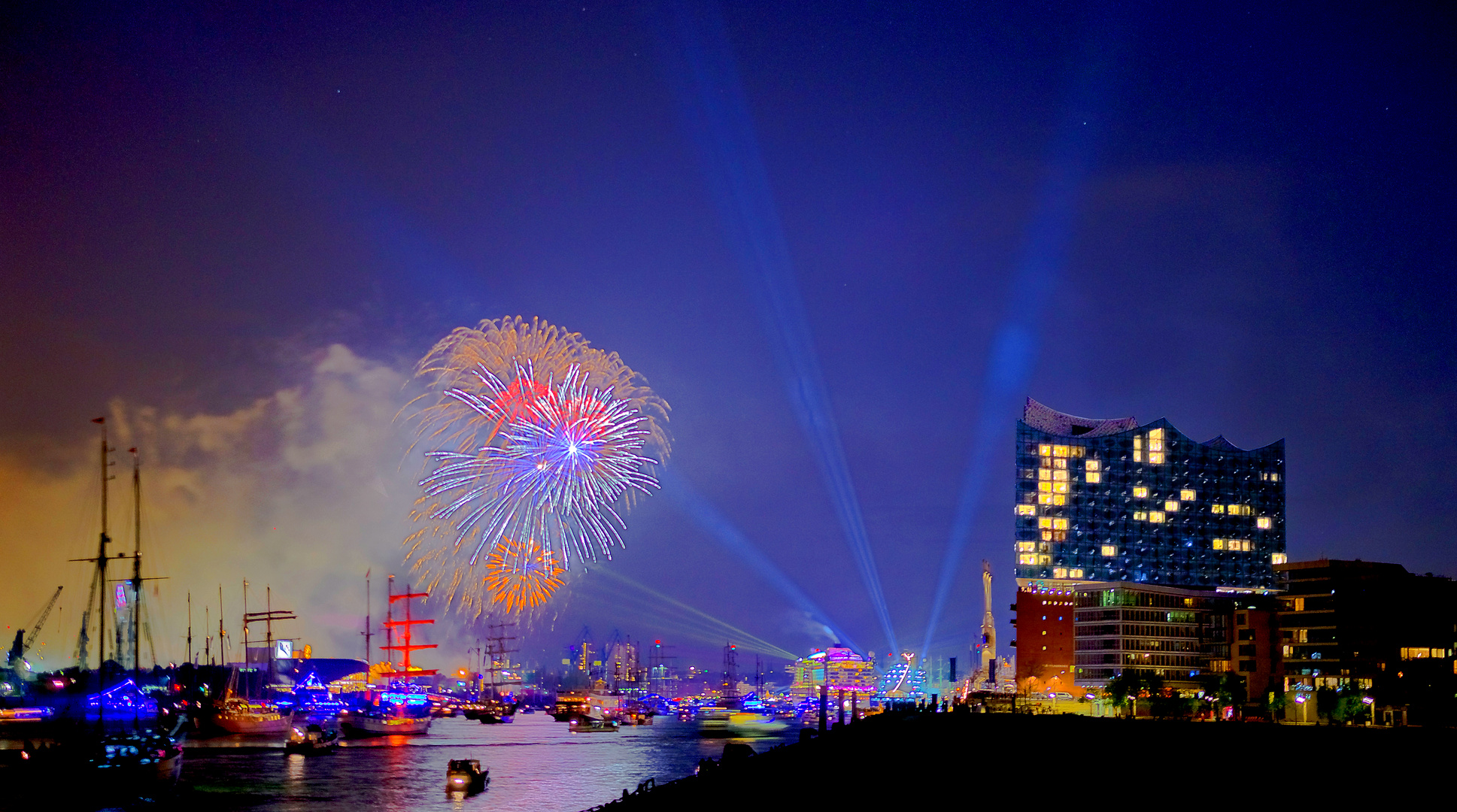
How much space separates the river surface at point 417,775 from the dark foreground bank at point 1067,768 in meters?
27.1

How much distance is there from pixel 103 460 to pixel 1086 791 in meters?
132

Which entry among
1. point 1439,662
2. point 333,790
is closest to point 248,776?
point 333,790

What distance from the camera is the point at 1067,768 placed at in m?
68.5

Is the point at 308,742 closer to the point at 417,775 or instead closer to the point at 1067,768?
the point at 417,775

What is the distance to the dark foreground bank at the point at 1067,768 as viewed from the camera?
57.2 m

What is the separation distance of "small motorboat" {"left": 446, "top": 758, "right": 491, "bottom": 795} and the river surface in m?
1.12

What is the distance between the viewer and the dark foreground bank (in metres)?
57.2

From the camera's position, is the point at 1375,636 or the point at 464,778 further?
the point at 1375,636

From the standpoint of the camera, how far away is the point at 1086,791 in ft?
185

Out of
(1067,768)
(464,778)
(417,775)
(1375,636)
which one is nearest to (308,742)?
(417,775)

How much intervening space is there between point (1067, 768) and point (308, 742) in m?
131

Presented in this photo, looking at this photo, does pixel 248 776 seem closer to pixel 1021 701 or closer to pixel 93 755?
pixel 93 755

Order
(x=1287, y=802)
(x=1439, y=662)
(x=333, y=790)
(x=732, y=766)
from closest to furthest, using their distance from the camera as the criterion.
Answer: (x=1287, y=802) → (x=732, y=766) → (x=333, y=790) → (x=1439, y=662)

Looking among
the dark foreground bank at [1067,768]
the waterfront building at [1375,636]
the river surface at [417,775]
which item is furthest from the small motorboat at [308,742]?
the waterfront building at [1375,636]
